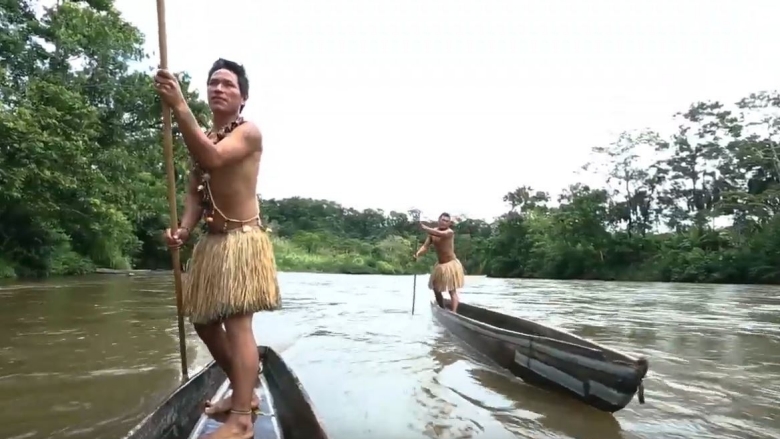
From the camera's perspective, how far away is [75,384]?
183 inches

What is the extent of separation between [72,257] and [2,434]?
2133 centimetres

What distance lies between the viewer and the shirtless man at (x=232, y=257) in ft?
8.17

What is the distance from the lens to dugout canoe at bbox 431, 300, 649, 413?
12.8 ft

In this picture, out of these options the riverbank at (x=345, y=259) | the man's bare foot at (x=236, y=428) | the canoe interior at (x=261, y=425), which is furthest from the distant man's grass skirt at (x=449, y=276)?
the riverbank at (x=345, y=259)

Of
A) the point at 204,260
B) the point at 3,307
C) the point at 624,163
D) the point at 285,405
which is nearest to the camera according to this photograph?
the point at 204,260

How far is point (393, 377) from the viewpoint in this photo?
5625 millimetres

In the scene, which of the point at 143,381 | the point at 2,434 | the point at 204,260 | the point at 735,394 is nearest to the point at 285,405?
the point at 204,260

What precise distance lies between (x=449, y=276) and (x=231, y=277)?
673 cm

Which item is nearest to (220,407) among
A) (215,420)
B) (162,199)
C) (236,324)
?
(215,420)

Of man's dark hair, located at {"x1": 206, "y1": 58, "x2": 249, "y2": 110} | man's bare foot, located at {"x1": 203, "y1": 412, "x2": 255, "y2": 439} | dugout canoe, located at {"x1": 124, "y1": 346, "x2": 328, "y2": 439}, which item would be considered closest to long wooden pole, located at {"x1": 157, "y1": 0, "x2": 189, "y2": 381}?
man's dark hair, located at {"x1": 206, "y1": 58, "x2": 249, "y2": 110}

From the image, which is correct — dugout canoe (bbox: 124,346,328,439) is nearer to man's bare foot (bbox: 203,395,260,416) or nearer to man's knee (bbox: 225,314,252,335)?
man's bare foot (bbox: 203,395,260,416)

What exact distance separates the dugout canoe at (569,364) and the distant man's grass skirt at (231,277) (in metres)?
2.35

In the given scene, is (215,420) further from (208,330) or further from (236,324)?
(236,324)

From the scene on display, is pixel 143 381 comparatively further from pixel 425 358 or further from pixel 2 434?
pixel 425 358
